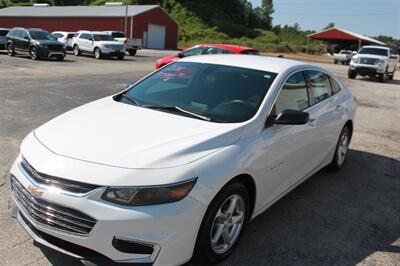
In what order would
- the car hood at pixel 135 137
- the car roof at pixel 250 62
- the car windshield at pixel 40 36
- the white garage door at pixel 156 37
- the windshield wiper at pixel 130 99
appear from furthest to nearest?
the white garage door at pixel 156 37 < the car windshield at pixel 40 36 < the car roof at pixel 250 62 < the windshield wiper at pixel 130 99 < the car hood at pixel 135 137

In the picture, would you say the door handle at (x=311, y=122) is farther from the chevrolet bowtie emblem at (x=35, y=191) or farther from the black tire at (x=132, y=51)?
the black tire at (x=132, y=51)

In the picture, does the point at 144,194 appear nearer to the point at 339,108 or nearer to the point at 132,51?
the point at 339,108

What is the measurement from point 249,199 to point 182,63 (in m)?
1.98

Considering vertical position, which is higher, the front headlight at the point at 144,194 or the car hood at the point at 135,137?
the car hood at the point at 135,137

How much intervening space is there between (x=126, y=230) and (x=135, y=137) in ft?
2.83

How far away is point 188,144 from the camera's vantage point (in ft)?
11.3

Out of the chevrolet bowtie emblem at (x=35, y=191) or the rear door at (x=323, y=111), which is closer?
the chevrolet bowtie emblem at (x=35, y=191)

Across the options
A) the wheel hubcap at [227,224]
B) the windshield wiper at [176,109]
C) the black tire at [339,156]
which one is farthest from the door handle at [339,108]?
the wheel hubcap at [227,224]

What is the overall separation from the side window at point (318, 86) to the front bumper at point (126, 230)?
2725mm

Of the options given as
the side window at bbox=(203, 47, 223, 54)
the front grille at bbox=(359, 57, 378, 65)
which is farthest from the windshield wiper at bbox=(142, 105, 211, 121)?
the front grille at bbox=(359, 57, 378, 65)

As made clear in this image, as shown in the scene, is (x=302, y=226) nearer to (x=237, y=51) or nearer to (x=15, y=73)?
(x=237, y=51)

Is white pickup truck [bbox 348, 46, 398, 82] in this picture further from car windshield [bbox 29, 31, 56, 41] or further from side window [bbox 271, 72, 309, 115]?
side window [bbox 271, 72, 309, 115]

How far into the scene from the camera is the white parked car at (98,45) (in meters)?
Answer: 29.9

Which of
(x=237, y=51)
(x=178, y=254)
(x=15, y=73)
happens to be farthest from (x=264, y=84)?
(x=15, y=73)
